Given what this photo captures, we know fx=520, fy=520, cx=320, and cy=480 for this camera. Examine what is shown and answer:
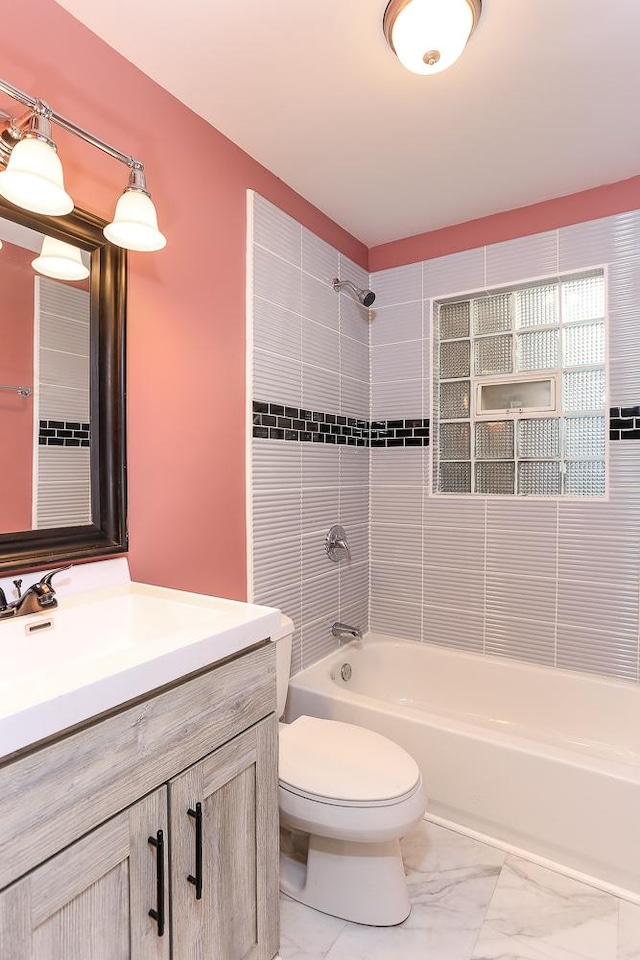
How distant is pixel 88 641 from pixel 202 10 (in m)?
1.61

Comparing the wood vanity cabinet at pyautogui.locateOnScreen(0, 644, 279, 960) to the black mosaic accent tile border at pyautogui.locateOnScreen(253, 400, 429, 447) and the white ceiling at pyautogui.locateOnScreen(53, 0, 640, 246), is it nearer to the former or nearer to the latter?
the black mosaic accent tile border at pyautogui.locateOnScreen(253, 400, 429, 447)

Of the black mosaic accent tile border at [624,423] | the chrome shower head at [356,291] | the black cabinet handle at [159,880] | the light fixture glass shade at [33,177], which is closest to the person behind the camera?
the black cabinet handle at [159,880]

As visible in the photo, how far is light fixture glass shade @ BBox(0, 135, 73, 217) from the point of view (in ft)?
3.46

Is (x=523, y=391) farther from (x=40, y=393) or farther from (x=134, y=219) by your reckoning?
(x=40, y=393)

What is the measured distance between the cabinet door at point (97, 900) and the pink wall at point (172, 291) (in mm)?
Answer: 750

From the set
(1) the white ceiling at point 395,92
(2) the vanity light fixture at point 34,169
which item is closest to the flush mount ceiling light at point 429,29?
(1) the white ceiling at point 395,92

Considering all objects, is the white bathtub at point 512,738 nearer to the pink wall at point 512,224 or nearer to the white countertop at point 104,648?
the white countertop at point 104,648

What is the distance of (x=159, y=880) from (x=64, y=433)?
1014 millimetres

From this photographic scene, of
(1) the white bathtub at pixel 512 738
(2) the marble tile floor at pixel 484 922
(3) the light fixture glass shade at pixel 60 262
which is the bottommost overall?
(2) the marble tile floor at pixel 484 922

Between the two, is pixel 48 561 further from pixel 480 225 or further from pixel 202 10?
pixel 480 225

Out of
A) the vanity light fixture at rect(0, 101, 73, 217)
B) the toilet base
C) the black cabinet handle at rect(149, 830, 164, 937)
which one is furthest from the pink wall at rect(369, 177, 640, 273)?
the black cabinet handle at rect(149, 830, 164, 937)

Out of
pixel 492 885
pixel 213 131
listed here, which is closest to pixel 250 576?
pixel 492 885

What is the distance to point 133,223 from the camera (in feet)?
4.22

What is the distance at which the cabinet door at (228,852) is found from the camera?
100 cm
